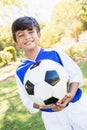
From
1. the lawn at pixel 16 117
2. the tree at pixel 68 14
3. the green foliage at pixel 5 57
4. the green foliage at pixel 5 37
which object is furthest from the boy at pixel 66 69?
the green foliage at pixel 5 37

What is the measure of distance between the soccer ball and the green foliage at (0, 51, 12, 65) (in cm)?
1540

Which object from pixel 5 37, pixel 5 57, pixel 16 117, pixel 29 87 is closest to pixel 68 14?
pixel 5 37

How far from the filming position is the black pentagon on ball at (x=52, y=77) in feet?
7.25

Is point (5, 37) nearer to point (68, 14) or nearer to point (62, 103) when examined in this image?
point (68, 14)

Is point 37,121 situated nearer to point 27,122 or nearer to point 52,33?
point 27,122

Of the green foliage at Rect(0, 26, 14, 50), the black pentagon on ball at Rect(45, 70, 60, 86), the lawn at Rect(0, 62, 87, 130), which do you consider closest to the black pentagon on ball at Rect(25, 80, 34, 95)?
the black pentagon on ball at Rect(45, 70, 60, 86)

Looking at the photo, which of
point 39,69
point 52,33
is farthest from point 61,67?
point 52,33

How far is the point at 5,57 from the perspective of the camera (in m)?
18.0

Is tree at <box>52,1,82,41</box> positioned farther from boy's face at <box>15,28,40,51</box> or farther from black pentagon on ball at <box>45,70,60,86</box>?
black pentagon on ball at <box>45,70,60,86</box>

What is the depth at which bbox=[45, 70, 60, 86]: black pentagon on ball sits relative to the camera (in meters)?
2.21

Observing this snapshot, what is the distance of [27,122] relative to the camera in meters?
4.78

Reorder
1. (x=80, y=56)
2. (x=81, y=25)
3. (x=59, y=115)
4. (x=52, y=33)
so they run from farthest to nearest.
Result: (x=81, y=25)
(x=52, y=33)
(x=80, y=56)
(x=59, y=115)

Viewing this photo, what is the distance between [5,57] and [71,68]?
51.9ft

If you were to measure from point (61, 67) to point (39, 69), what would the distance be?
0.59 feet
